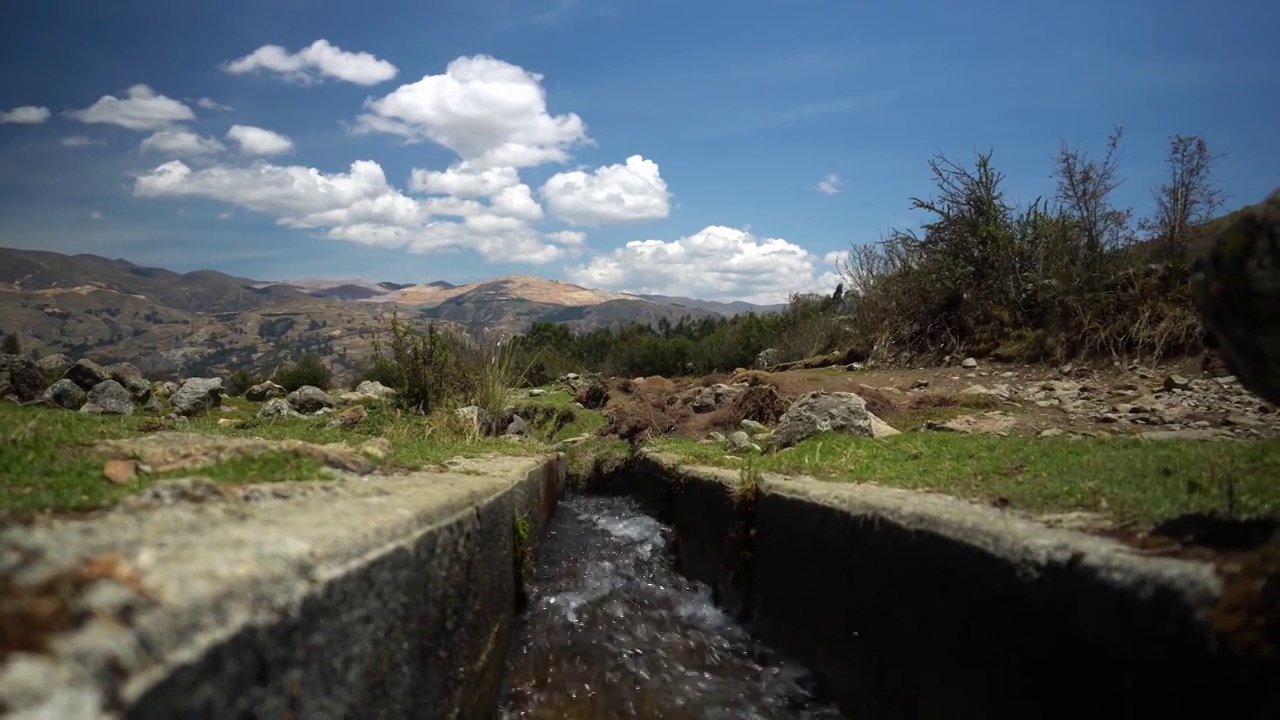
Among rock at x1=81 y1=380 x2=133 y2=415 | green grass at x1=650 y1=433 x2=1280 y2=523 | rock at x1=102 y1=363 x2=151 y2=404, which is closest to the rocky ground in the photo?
green grass at x1=650 y1=433 x2=1280 y2=523

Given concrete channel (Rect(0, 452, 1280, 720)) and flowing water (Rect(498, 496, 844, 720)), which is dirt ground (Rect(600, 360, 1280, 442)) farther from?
concrete channel (Rect(0, 452, 1280, 720))

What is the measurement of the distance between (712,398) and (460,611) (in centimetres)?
810

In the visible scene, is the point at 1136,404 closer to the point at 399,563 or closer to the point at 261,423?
the point at 399,563

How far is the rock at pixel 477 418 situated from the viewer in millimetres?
8672

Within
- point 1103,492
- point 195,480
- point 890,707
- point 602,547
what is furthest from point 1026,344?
point 195,480

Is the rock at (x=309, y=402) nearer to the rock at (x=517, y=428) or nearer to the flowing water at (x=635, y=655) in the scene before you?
the rock at (x=517, y=428)

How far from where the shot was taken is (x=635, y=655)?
427cm

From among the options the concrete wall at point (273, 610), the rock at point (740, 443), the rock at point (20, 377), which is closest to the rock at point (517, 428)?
the rock at point (740, 443)

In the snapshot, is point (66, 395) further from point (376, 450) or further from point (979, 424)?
point (979, 424)

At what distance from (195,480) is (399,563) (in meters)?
0.95

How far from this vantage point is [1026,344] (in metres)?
10.7

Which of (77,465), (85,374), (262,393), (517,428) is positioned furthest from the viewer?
(262,393)

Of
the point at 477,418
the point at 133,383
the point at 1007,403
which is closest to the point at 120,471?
the point at 477,418

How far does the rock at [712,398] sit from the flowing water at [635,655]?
4.64 meters
